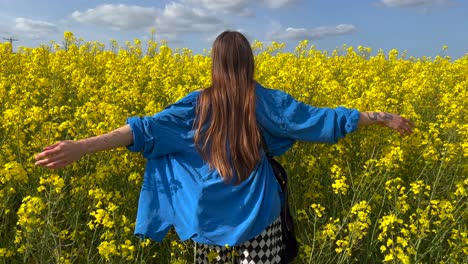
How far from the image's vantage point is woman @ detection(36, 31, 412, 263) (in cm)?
242

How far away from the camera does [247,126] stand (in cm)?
246

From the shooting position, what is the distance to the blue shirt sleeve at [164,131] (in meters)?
2.45

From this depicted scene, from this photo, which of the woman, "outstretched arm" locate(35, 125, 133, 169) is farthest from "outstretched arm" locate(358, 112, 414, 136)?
"outstretched arm" locate(35, 125, 133, 169)

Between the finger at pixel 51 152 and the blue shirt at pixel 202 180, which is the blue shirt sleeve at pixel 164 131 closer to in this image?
the blue shirt at pixel 202 180

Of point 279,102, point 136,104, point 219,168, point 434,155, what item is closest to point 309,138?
point 279,102

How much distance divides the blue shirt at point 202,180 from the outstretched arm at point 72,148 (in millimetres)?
87

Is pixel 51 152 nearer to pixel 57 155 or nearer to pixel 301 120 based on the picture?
pixel 57 155

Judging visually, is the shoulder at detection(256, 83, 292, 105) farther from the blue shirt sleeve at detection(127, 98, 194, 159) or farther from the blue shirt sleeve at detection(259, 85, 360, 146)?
the blue shirt sleeve at detection(127, 98, 194, 159)

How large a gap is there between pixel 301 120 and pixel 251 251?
79 cm

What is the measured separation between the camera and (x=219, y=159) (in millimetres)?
2424

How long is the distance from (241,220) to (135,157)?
1077mm

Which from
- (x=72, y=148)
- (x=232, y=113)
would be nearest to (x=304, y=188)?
(x=232, y=113)

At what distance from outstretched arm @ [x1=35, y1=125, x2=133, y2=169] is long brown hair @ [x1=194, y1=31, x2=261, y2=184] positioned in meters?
0.42

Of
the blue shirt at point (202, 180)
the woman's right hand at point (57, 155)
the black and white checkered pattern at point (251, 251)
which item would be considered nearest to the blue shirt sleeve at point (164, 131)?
the blue shirt at point (202, 180)
